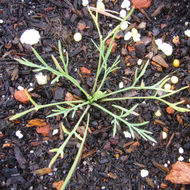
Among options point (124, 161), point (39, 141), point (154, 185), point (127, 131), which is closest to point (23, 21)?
point (39, 141)

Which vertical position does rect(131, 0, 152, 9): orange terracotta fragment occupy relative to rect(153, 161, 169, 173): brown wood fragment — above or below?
above

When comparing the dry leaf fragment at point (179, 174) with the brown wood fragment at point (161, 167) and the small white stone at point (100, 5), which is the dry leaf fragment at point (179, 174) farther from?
the small white stone at point (100, 5)

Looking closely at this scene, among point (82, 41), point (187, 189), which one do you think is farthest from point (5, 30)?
point (187, 189)

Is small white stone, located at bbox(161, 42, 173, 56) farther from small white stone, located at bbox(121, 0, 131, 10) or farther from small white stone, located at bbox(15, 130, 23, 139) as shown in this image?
small white stone, located at bbox(15, 130, 23, 139)

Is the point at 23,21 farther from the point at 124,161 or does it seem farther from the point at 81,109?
the point at 124,161

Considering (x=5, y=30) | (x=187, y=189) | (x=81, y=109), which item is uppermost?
(x=5, y=30)

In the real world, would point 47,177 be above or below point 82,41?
below

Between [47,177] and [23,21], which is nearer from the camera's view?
[47,177]

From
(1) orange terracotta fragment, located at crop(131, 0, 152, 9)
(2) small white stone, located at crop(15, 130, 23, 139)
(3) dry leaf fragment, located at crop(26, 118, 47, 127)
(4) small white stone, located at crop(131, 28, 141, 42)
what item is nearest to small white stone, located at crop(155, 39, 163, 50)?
(4) small white stone, located at crop(131, 28, 141, 42)
